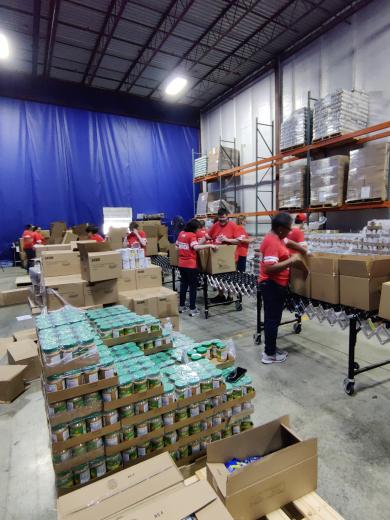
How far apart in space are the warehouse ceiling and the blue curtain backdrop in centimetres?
132

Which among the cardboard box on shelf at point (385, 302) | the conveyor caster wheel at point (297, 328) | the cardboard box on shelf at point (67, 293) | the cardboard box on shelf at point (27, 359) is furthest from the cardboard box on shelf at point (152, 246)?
the cardboard box on shelf at point (385, 302)

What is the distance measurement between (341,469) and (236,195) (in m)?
8.72

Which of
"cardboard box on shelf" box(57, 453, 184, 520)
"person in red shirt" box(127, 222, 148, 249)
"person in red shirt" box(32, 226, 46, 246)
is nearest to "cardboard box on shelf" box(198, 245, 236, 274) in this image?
"person in red shirt" box(127, 222, 148, 249)

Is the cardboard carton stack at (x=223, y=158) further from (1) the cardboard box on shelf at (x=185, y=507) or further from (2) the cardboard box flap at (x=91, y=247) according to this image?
(1) the cardboard box on shelf at (x=185, y=507)

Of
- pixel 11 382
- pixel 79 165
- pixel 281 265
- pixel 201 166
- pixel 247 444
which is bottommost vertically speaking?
pixel 11 382

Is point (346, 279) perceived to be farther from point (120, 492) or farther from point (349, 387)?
point (120, 492)

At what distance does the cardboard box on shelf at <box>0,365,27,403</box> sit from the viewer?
8.86ft

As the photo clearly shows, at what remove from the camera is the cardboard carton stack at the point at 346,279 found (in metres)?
2.40

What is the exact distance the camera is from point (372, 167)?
507 cm

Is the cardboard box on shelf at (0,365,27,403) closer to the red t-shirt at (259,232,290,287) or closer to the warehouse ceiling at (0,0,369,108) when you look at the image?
the red t-shirt at (259,232,290,287)

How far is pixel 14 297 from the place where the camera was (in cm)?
599

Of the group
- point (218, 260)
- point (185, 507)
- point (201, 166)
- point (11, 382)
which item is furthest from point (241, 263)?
point (201, 166)

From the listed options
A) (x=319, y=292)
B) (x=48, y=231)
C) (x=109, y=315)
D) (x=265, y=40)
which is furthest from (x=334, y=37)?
(x=48, y=231)

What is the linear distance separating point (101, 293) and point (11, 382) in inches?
46.6
